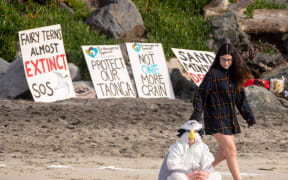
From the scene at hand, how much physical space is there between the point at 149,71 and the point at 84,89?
5.46ft

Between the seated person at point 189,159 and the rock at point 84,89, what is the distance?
8220mm

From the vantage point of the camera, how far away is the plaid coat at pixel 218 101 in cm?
565

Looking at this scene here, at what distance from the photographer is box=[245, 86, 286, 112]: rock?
483 inches

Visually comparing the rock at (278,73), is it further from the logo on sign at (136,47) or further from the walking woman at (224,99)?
the walking woman at (224,99)

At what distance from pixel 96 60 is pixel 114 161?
5.94m

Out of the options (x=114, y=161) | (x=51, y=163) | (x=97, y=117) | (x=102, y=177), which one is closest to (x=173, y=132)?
(x=97, y=117)

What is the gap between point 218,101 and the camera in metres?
5.69

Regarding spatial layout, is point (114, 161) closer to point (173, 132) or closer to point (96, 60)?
point (173, 132)

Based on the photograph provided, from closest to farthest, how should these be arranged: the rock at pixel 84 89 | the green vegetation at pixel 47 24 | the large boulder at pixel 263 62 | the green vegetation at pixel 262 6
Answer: the rock at pixel 84 89, the green vegetation at pixel 47 24, the large boulder at pixel 263 62, the green vegetation at pixel 262 6

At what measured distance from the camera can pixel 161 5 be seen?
62.3 feet

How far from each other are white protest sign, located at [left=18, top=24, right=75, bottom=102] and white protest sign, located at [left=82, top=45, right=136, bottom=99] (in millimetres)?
593

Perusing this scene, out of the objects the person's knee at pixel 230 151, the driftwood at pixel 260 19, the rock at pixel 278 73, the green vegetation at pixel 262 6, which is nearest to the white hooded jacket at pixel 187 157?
the person's knee at pixel 230 151

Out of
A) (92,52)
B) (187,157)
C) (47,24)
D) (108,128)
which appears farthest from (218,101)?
(47,24)

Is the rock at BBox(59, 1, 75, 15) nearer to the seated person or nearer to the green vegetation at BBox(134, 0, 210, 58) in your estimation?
the green vegetation at BBox(134, 0, 210, 58)
